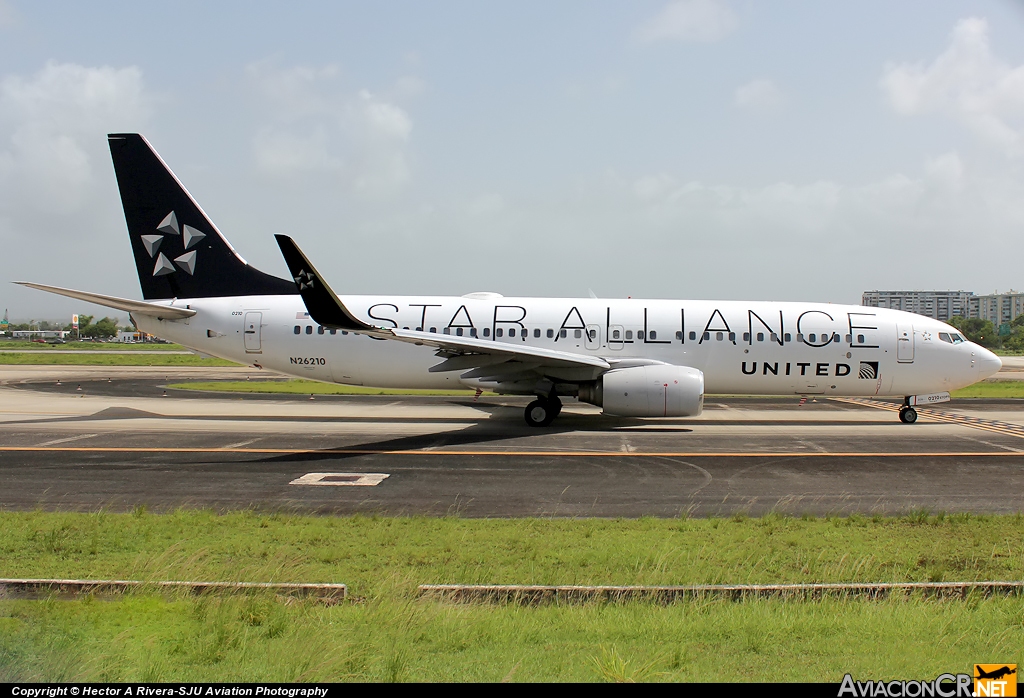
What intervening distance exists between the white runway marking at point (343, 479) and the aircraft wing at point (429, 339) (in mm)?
4267

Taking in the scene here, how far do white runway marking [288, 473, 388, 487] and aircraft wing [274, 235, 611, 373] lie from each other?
4267 mm

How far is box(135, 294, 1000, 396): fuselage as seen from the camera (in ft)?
74.3

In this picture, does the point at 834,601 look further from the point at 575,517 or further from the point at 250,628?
the point at 250,628

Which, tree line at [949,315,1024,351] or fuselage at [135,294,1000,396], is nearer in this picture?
fuselage at [135,294,1000,396]

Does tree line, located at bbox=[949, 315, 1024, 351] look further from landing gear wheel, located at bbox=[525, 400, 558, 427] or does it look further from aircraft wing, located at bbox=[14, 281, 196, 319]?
aircraft wing, located at bbox=[14, 281, 196, 319]

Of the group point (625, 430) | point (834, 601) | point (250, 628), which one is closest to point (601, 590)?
point (834, 601)

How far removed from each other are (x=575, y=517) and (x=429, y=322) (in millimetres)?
13210

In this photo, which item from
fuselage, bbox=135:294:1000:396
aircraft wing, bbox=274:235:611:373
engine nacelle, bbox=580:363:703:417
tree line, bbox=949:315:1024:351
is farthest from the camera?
tree line, bbox=949:315:1024:351

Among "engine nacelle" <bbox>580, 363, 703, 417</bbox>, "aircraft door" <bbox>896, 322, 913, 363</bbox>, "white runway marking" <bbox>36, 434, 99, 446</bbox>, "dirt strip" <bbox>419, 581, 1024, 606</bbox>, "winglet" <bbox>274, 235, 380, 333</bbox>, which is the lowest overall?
"white runway marking" <bbox>36, 434, 99, 446</bbox>

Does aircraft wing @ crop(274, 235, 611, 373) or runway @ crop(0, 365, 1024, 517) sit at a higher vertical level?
aircraft wing @ crop(274, 235, 611, 373)

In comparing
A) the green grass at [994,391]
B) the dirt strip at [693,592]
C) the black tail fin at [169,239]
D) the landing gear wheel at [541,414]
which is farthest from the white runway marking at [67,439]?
the green grass at [994,391]

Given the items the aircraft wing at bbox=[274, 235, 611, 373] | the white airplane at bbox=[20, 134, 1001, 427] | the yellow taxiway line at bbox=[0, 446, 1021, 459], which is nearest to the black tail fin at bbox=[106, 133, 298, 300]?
the white airplane at bbox=[20, 134, 1001, 427]

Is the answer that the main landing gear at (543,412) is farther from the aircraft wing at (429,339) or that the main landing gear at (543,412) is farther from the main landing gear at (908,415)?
the main landing gear at (908,415)

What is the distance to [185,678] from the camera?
16.4ft
